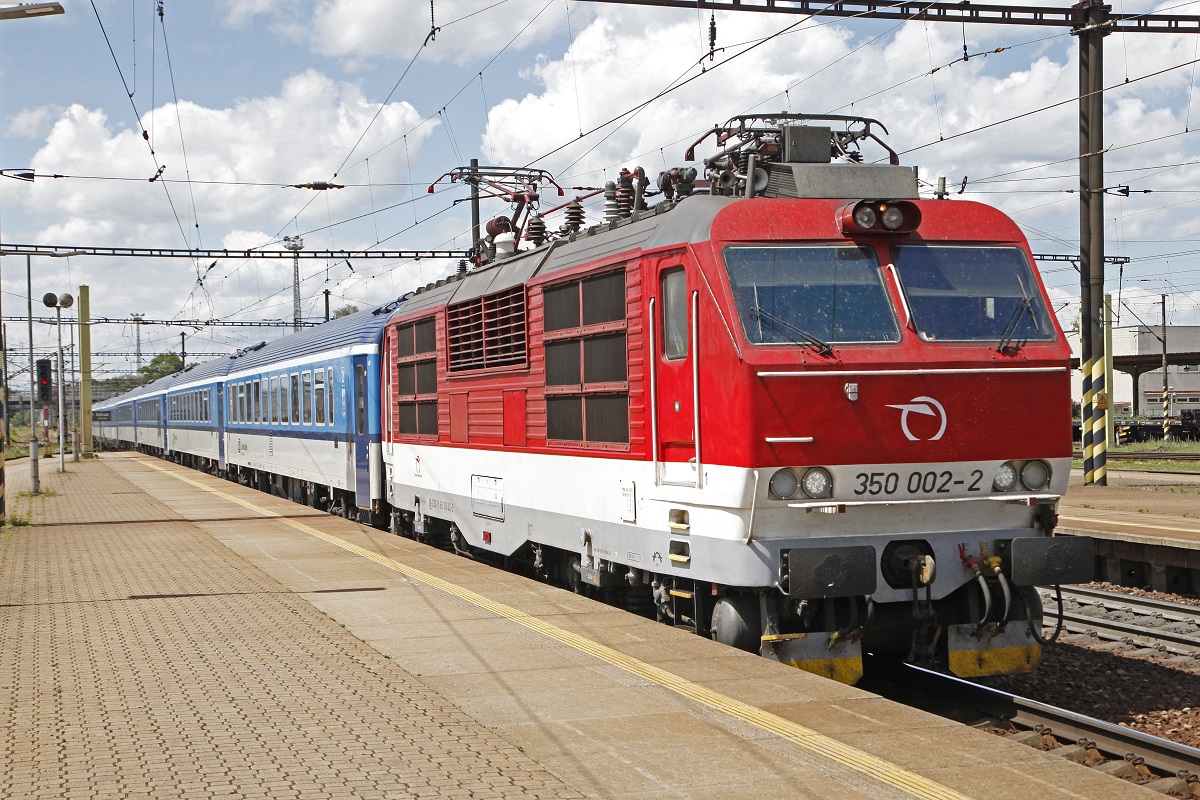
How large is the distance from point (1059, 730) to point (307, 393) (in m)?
18.0

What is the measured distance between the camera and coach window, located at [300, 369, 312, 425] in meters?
23.0

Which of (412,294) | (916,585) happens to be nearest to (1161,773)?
(916,585)

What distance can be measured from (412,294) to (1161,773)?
12.6 metres

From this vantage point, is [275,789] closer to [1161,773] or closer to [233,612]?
[1161,773]

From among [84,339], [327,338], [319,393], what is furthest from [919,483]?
[84,339]

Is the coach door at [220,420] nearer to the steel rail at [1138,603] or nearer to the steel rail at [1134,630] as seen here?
the steel rail at [1138,603]

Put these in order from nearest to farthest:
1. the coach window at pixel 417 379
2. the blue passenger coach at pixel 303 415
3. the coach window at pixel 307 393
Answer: the coach window at pixel 417 379
the blue passenger coach at pixel 303 415
the coach window at pixel 307 393

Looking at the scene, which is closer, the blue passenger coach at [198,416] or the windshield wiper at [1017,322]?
the windshield wiper at [1017,322]

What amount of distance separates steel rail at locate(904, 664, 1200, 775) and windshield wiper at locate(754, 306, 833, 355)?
2462 millimetres

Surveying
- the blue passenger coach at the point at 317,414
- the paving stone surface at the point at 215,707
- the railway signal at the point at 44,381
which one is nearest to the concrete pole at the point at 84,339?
the railway signal at the point at 44,381

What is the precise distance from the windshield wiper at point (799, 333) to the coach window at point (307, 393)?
16.2m

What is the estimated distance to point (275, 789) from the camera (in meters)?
5.57

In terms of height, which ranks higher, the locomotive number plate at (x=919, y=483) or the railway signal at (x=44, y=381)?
the railway signal at (x=44, y=381)

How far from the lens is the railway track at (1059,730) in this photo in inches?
264
